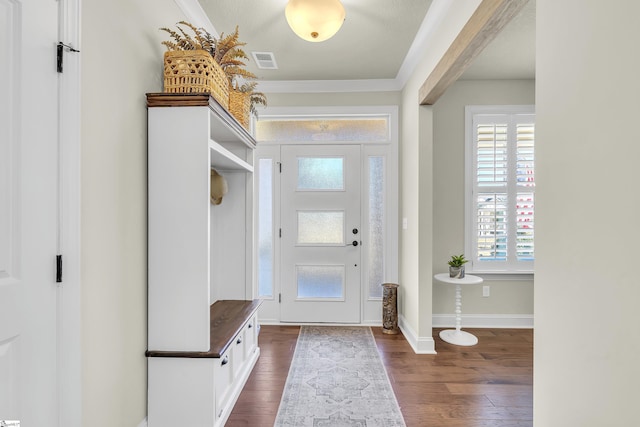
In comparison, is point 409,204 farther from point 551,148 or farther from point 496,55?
point 551,148

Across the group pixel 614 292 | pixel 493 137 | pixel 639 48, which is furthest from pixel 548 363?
pixel 493 137

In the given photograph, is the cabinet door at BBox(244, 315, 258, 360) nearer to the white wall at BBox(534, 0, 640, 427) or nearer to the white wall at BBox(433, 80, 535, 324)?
the white wall at BBox(534, 0, 640, 427)

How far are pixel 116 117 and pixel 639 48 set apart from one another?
76.2 inches

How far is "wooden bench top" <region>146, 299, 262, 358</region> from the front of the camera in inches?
71.3

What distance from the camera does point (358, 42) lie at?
2.93 metres

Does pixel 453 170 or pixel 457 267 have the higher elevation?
pixel 453 170

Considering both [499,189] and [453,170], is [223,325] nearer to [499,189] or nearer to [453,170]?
[453,170]

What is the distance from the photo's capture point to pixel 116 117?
1.60 m

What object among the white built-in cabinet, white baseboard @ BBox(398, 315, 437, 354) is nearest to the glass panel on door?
white baseboard @ BBox(398, 315, 437, 354)

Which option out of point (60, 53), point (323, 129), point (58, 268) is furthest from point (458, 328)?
point (60, 53)

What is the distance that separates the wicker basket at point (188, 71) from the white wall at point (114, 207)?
0.14 metres

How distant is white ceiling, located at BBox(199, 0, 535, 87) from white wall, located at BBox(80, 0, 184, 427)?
0.86m

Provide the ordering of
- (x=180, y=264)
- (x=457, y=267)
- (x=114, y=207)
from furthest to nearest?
(x=457, y=267)
(x=180, y=264)
(x=114, y=207)

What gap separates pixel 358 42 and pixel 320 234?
6.50 ft
